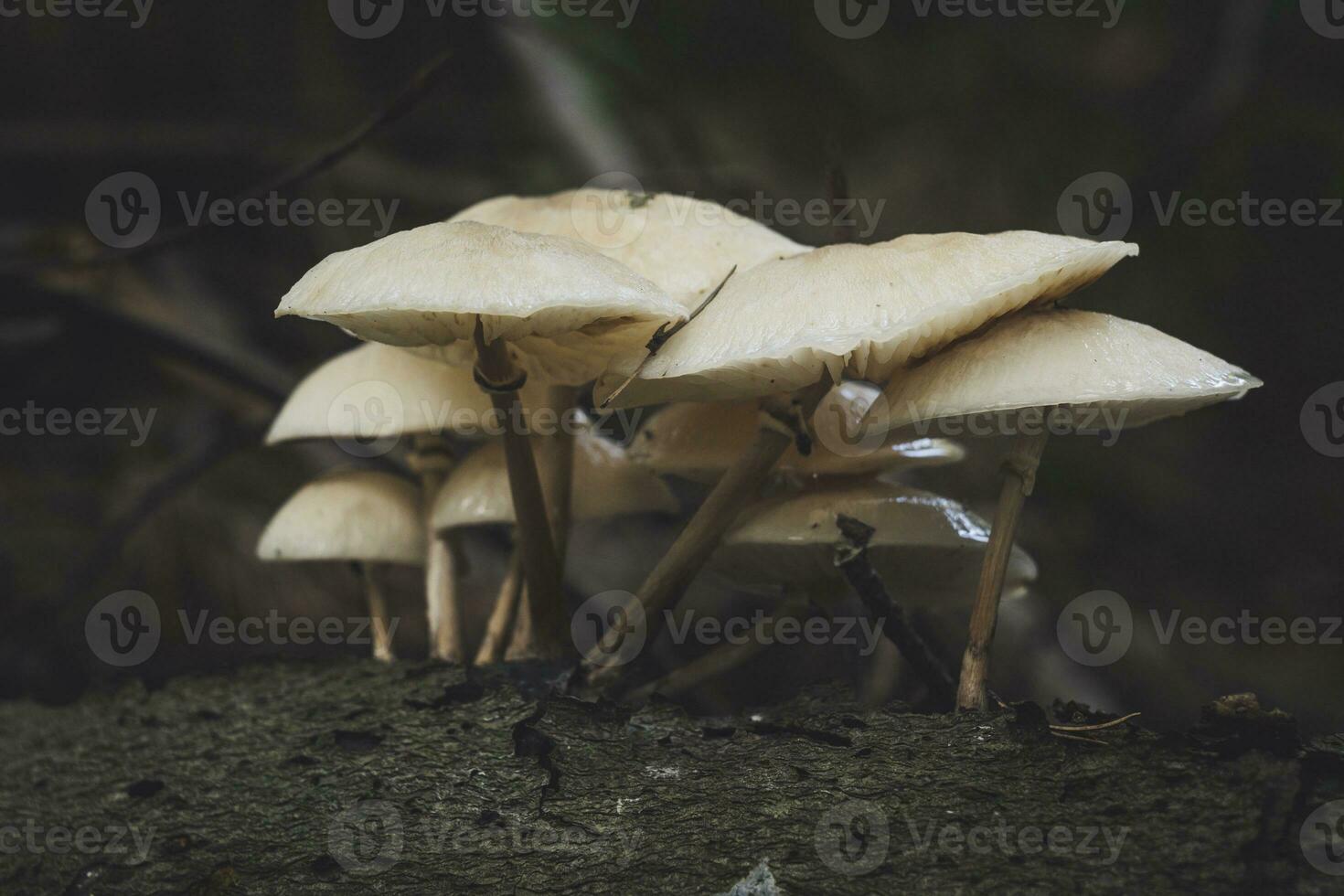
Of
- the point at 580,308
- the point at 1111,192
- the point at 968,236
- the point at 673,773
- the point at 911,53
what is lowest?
the point at 673,773

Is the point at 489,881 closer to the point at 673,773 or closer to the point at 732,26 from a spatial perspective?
the point at 673,773

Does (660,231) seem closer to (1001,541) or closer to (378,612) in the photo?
(1001,541)

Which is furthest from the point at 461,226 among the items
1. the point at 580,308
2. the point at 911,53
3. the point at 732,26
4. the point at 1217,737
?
the point at 911,53

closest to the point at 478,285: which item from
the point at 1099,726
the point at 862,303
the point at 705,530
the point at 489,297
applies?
the point at 489,297

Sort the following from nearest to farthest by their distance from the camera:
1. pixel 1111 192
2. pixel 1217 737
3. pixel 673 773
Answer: pixel 1217 737 < pixel 673 773 < pixel 1111 192

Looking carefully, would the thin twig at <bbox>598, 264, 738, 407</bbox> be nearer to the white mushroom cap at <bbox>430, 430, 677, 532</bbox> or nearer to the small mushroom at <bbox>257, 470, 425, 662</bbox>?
the white mushroom cap at <bbox>430, 430, 677, 532</bbox>

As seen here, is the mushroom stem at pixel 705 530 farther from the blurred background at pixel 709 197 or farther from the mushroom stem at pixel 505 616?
the blurred background at pixel 709 197
